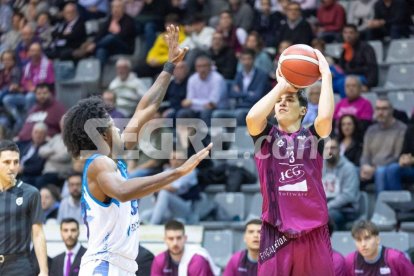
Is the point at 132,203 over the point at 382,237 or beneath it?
over

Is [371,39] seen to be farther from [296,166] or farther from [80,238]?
[296,166]

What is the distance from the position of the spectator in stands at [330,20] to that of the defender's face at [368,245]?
19.4 feet

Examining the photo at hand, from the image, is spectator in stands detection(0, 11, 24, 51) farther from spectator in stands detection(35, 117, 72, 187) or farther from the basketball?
the basketball

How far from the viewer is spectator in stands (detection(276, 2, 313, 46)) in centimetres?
1480

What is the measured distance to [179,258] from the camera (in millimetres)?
10898

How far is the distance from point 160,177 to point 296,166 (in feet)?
5.71

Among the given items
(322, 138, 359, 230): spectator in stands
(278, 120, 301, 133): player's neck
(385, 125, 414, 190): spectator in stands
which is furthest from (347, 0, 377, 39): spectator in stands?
(278, 120, 301, 133): player's neck

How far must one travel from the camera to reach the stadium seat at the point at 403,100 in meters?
13.6

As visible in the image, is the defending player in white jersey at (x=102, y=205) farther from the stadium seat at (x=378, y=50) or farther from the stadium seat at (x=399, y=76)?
the stadium seat at (x=378, y=50)

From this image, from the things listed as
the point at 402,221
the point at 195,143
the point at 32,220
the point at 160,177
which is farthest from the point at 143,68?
the point at 160,177


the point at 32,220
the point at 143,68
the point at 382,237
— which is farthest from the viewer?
the point at 143,68

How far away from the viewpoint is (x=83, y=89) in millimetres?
16453

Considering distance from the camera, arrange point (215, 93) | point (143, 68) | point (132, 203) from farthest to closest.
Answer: point (143, 68), point (215, 93), point (132, 203)

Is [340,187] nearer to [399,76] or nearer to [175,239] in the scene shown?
[175,239]
